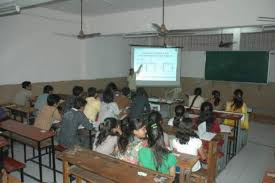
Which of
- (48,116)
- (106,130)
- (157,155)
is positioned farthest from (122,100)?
(157,155)

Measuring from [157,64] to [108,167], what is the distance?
5.69 m

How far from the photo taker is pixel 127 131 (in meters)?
3.05

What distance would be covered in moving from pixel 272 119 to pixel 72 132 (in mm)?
6794

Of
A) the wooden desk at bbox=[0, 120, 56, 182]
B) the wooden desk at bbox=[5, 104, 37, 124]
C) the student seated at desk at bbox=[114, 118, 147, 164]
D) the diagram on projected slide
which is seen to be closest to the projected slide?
the diagram on projected slide

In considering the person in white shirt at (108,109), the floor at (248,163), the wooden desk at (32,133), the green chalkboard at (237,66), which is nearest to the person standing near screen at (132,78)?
the green chalkboard at (237,66)

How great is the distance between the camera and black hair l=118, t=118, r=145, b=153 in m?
2.55

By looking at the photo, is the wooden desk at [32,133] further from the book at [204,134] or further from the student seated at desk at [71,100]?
the book at [204,134]

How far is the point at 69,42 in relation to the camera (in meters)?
7.89

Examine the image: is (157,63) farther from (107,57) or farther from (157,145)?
(157,145)

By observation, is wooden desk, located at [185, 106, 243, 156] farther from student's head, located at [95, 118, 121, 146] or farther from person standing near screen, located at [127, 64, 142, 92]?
person standing near screen, located at [127, 64, 142, 92]

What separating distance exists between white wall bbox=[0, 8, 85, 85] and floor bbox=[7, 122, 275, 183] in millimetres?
2358

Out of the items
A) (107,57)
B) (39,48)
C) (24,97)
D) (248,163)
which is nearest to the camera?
(248,163)

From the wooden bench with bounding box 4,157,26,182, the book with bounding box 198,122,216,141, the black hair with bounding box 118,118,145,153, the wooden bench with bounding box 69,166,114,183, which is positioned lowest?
the wooden bench with bounding box 4,157,26,182

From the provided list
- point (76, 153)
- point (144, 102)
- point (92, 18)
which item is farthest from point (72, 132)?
point (92, 18)
